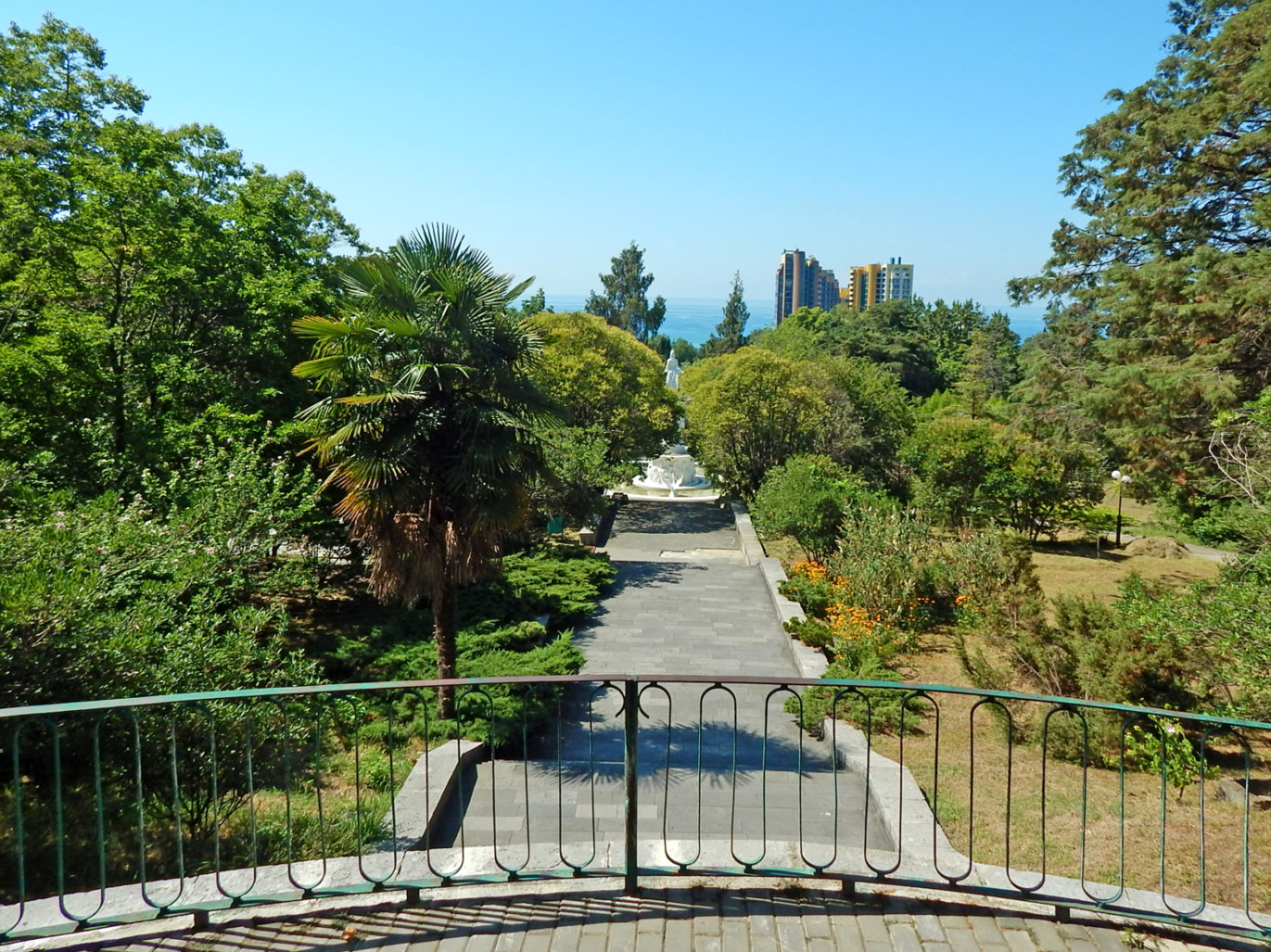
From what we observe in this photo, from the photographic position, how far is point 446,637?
8.34 meters

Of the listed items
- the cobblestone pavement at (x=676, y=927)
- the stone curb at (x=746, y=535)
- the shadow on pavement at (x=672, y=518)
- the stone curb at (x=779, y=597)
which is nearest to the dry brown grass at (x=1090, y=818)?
the cobblestone pavement at (x=676, y=927)

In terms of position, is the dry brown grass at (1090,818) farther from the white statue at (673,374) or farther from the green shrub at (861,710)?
the white statue at (673,374)

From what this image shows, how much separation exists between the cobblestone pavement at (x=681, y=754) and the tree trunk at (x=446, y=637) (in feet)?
2.87

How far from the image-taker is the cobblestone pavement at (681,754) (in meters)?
6.04

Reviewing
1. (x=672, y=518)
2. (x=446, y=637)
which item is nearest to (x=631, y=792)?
(x=446, y=637)

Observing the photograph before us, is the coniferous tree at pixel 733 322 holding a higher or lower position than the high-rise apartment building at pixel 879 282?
lower

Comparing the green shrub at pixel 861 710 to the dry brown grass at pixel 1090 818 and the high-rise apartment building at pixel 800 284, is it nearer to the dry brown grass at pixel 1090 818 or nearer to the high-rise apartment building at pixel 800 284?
the dry brown grass at pixel 1090 818

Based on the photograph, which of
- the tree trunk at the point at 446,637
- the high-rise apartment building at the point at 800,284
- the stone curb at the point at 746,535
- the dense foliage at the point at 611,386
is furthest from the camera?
the high-rise apartment building at the point at 800,284

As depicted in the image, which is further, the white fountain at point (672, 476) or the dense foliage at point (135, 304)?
the white fountain at point (672, 476)

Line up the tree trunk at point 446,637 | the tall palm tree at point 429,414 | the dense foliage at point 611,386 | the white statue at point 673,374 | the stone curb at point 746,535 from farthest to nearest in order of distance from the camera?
the white statue at point 673,374 < the dense foliage at point 611,386 < the stone curb at point 746,535 < the tree trunk at point 446,637 < the tall palm tree at point 429,414

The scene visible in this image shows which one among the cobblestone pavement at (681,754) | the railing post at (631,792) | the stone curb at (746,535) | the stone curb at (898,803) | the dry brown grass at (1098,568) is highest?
the railing post at (631,792)

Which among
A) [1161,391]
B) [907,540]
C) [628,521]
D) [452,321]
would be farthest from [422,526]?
[628,521]

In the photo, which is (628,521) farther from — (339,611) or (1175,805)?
(1175,805)

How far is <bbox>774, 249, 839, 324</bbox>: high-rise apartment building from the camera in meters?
167
